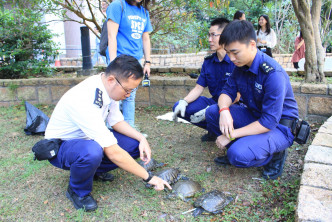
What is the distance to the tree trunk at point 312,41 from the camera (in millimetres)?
3975

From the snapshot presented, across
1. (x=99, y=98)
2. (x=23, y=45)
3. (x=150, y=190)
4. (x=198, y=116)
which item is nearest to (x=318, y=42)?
(x=198, y=116)

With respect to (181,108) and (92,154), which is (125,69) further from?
(181,108)

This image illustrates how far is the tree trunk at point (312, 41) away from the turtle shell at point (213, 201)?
281 cm

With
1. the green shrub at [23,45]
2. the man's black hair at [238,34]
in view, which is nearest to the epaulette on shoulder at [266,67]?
the man's black hair at [238,34]

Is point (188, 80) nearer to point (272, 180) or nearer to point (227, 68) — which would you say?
point (227, 68)

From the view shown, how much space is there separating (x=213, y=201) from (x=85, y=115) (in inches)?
44.2

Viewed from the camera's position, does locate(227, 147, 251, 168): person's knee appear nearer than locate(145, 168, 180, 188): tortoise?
Yes

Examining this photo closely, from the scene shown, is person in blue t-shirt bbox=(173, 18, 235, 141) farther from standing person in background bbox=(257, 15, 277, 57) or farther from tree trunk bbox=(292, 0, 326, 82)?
standing person in background bbox=(257, 15, 277, 57)

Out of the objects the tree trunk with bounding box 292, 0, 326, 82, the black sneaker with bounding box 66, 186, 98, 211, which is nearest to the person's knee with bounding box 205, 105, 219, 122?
the black sneaker with bounding box 66, 186, 98, 211

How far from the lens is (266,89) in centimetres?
223

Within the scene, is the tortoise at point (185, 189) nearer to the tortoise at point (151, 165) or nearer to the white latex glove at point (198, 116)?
the tortoise at point (151, 165)

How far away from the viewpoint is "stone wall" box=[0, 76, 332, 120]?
3.77 meters

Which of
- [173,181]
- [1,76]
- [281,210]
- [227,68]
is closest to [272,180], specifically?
[281,210]

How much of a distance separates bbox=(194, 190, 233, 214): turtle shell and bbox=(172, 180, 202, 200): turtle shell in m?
→ 0.13
